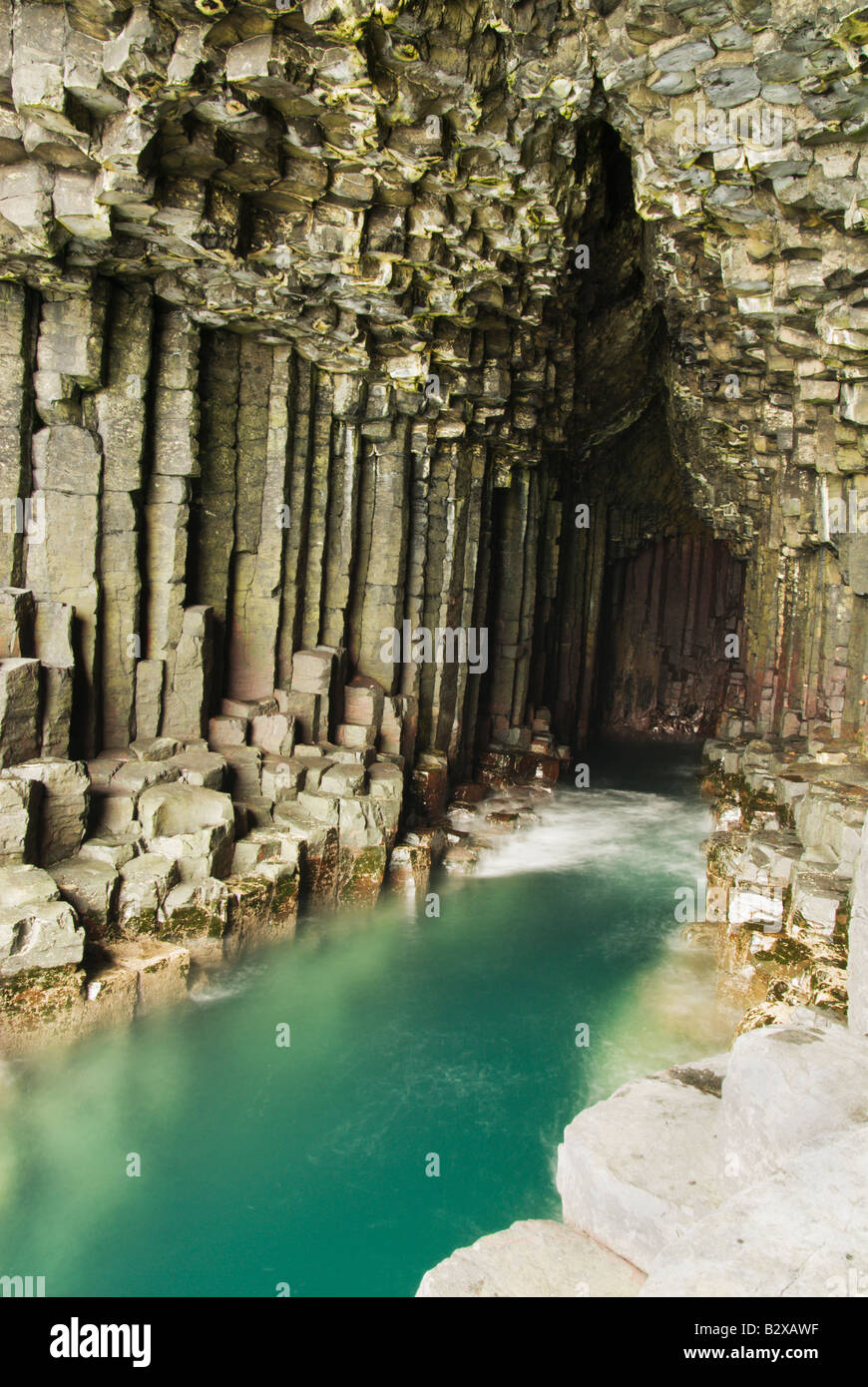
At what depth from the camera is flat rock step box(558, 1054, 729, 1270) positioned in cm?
432

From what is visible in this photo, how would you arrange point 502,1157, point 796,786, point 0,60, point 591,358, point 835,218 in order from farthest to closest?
point 591,358 → point 796,786 → point 835,218 → point 0,60 → point 502,1157

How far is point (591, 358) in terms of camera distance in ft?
65.0

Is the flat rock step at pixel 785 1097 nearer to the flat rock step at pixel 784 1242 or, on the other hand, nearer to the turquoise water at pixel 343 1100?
the flat rock step at pixel 784 1242

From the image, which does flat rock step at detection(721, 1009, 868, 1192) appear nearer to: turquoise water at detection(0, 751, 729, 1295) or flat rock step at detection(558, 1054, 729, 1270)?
flat rock step at detection(558, 1054, 729, 1270)

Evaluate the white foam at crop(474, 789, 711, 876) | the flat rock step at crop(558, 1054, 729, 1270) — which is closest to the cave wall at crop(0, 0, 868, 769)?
the white foam at crop(474, 789, 711, 876)

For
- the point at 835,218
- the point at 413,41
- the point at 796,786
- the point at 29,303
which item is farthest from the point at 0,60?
the point at 796,786

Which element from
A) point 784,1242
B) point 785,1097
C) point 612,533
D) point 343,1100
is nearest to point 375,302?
point 343,1100

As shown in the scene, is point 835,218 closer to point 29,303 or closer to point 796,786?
point 796,786

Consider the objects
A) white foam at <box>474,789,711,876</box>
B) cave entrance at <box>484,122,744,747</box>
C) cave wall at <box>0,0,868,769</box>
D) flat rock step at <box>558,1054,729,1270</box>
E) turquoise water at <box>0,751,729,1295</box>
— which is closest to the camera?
flat rock step at <box>558,1054,729,1270</box>

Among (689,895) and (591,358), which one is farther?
(591,358)

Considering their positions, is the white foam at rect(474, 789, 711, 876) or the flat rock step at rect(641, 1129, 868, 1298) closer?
the flat rock step at rect(641, 1129, 868, 1298)

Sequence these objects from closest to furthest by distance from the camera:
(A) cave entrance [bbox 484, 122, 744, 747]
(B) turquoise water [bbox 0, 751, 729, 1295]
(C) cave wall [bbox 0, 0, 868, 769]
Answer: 1. (B) turquoise water [bbox 0, 751, 729, 1295]
2. (C) cave wall [bbox 0, 0, 868, 769]
3. (A) cave entrance [bbox 484, 122, 744, 747]

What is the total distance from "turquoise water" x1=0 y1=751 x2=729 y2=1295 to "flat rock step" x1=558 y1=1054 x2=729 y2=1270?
2.48m

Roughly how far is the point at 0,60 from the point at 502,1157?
10.6 m
